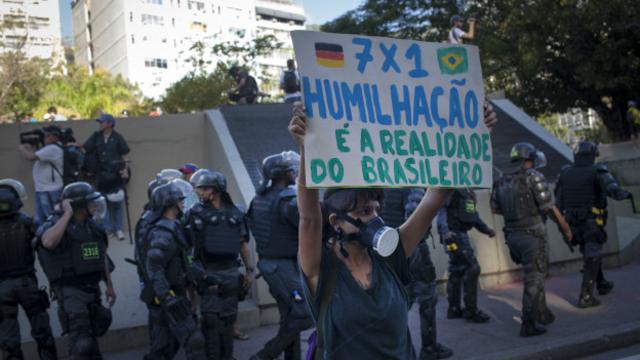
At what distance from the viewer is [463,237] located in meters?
7.65

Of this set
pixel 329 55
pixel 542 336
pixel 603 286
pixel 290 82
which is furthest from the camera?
pixel 290 82

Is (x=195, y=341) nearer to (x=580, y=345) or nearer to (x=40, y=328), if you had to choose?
(x=40, y=328)

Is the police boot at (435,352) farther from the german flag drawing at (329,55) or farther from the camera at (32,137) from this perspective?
the camera at (32,137)

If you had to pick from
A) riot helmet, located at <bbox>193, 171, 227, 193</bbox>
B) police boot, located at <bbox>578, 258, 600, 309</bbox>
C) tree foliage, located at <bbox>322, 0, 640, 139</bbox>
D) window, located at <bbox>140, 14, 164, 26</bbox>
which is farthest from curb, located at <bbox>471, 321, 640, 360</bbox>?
window, located at <bbox>140, 14, 164, 26</bbox>

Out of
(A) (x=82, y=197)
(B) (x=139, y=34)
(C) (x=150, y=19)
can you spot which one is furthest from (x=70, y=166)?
(C) (x=150, y=19)

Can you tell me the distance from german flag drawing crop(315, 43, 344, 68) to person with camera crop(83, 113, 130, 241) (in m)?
8.33

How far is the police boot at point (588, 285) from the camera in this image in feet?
27.0

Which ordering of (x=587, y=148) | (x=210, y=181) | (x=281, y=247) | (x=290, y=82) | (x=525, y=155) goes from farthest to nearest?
1. (x=290, y=82)
2. (x=587, y=148)
3. (x=525, y=155)
4. (x=210, y=181)
5. (x=281, y=247)

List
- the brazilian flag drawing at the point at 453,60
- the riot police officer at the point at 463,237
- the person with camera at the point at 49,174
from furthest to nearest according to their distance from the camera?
the person with camera at the point at 49,174 < the riot police officer at the point at 463,237 < the brazilian flag drawing at the point at 453,60

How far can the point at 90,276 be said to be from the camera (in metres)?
6.10

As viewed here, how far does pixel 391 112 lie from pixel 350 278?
2.56ft

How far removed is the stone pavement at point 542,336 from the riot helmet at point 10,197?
2.04 meters

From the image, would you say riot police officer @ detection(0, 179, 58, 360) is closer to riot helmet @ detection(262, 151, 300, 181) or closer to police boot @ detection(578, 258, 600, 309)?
riot helmet @ detection(262, 151, 300, 181)

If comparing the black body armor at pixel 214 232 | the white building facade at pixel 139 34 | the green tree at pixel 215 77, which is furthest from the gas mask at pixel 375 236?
the white building facade at pixel 139 34
